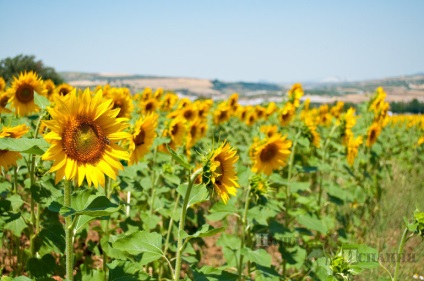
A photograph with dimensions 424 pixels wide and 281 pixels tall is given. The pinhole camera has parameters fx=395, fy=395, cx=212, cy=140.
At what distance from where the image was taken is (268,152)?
3.49m

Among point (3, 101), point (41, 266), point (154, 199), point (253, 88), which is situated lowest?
point (41, 266)

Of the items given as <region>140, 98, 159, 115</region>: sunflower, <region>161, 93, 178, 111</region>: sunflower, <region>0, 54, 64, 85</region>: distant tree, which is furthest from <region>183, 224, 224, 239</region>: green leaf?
<region>0, 54, 64, 85</region>: distant tree

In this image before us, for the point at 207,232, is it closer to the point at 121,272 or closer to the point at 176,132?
the point at 121,272

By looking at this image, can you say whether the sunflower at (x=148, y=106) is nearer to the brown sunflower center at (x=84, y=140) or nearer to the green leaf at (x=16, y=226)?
the green leaf at (x=16, y=226)

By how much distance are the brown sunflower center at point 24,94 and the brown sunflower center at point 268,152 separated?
8.11 feet

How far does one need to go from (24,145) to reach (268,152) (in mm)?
2250

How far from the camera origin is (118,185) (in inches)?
122

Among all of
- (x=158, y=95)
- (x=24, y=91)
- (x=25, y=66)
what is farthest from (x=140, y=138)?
(x=25, y=66)

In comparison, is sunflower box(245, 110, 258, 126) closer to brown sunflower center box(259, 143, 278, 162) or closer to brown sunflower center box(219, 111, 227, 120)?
brown sunflower center box(219, 111, 227, 120)

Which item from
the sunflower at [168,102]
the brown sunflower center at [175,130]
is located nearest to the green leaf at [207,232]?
the brown sunflower center at [175,130]

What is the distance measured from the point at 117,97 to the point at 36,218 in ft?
5.73

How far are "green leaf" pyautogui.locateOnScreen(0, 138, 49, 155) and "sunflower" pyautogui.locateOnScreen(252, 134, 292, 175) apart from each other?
198 cm

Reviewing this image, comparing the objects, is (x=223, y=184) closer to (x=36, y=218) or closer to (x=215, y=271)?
(x=215, y=271)

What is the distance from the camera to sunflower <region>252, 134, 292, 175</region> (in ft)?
11.1
